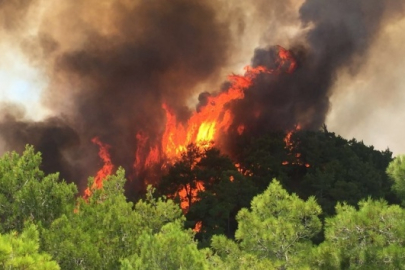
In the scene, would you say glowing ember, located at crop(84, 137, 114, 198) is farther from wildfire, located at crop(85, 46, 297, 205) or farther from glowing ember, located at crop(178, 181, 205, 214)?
glowing ember, located at crop(178, 181, 205, 214)

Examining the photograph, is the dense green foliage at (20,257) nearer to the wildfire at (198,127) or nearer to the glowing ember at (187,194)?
the glowing ember at (187,194)

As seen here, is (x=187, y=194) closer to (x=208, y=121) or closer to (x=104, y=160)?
(x=104, y=160)

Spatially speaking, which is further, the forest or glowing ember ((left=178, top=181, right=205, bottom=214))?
glowing ember ((left=178, top=181, right=205, bottom=214))

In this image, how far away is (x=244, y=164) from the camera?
145 feet

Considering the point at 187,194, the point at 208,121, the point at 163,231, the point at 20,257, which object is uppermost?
the point at 208,121

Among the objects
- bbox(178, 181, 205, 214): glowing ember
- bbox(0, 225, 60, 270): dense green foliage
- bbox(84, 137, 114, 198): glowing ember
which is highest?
bbox(84, 137, 114, 198): glowing ember

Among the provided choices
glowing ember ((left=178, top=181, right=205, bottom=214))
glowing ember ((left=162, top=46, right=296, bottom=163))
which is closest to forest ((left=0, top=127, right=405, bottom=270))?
glowing ember ((left=178, top=181, right=205, bottom=214))

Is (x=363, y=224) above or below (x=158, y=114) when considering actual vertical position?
below

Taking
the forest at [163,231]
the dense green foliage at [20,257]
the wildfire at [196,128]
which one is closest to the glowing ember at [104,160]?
the wildfire at [196,128]

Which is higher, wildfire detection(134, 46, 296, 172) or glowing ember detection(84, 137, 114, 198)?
wildfire detection(134, 46, 296, 172)

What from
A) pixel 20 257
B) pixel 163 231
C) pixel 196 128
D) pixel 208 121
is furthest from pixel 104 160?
pixel 20 257

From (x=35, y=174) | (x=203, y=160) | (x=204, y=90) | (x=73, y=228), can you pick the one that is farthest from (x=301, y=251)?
(x=204, y=90)

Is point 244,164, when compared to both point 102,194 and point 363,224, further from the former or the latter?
point 363,224

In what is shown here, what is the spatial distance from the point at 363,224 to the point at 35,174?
29.0 ft
